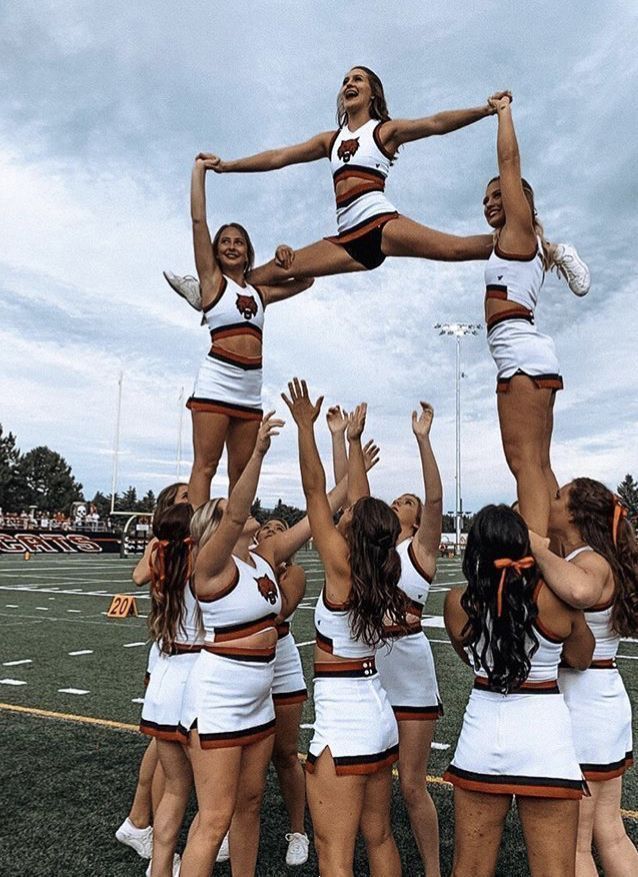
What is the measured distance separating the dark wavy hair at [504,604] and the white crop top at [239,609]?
2.82 feet

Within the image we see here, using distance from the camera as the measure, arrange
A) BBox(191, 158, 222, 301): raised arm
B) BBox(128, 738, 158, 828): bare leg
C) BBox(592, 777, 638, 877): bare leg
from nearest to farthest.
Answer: BBox(592, 777, 638, 877): bare leg, BBox(191, 158, 222, 301): raised arm, BBox(128, 738, 158, 828): bare leg

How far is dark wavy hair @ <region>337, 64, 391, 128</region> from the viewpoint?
3805mm

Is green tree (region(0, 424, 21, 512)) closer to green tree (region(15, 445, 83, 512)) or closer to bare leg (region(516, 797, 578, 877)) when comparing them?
green tree (region(15, 445, 83, 512))

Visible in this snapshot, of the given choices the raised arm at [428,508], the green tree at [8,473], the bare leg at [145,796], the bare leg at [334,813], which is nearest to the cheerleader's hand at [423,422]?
the raised arm at [428,508]

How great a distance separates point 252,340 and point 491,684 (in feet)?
6.84

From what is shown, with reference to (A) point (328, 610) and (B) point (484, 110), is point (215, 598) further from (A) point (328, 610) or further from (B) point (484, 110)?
(B) point (484, 110)

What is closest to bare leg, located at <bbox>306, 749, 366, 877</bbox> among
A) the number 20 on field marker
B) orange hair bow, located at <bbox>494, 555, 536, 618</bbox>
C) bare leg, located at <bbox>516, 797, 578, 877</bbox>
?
bare leg, located at <bbox>516, 797, 578, 877</bbox>

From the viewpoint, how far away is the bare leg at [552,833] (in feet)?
8.34

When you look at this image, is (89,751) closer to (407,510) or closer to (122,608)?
(407,510)

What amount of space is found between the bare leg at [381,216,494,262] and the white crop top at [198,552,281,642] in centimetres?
160

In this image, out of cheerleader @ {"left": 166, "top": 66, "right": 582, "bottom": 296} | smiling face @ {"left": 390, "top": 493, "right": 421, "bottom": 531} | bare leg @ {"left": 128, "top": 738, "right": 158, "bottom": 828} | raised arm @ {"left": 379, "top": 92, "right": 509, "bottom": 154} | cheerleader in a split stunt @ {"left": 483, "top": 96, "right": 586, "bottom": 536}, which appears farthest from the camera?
smiling face @ {"left": 390, "top": 493, "right": 421, "bottom": 531}

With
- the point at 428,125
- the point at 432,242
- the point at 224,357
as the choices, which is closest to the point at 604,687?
the point at 432,242

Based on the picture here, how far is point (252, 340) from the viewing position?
3963mm

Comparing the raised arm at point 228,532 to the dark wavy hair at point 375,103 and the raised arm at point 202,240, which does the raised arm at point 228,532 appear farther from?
the dark wavy hair at point 375,103
